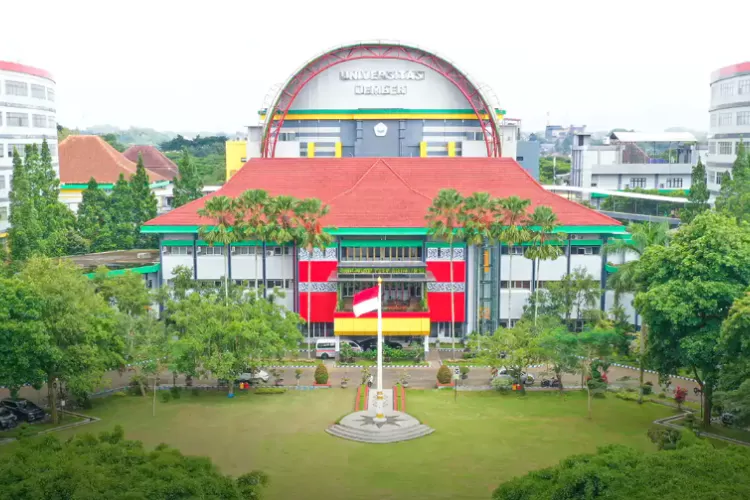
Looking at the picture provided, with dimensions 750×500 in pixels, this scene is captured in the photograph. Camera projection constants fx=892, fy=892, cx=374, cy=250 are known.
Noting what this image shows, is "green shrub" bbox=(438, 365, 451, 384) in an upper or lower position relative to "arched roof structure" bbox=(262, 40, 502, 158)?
lower

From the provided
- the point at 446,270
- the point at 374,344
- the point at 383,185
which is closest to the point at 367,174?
the point at 383,185

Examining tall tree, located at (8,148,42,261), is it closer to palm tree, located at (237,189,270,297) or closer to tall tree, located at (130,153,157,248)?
tall tree, located at (130,153,157,248)

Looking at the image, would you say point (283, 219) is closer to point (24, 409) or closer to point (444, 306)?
point (444, 306)

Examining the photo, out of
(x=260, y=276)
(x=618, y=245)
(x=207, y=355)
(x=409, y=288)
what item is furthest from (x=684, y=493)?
(x=260, y=276)

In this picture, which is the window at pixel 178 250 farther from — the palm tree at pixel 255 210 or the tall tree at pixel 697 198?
the tall tree at pixel 697 198

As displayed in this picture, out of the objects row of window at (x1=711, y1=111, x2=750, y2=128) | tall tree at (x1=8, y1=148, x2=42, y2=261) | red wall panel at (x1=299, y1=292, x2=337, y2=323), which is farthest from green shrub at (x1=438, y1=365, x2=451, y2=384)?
row of window at (x1=711, y1=111, x2=750, y2=128)

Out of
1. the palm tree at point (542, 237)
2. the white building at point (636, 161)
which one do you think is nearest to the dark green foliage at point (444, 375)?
the palm tree at point (542, 237)

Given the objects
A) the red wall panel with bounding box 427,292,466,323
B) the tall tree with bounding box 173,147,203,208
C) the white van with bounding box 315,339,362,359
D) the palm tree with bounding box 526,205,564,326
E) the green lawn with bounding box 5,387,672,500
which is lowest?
the green lawn with bounding box 5,387,672,500
